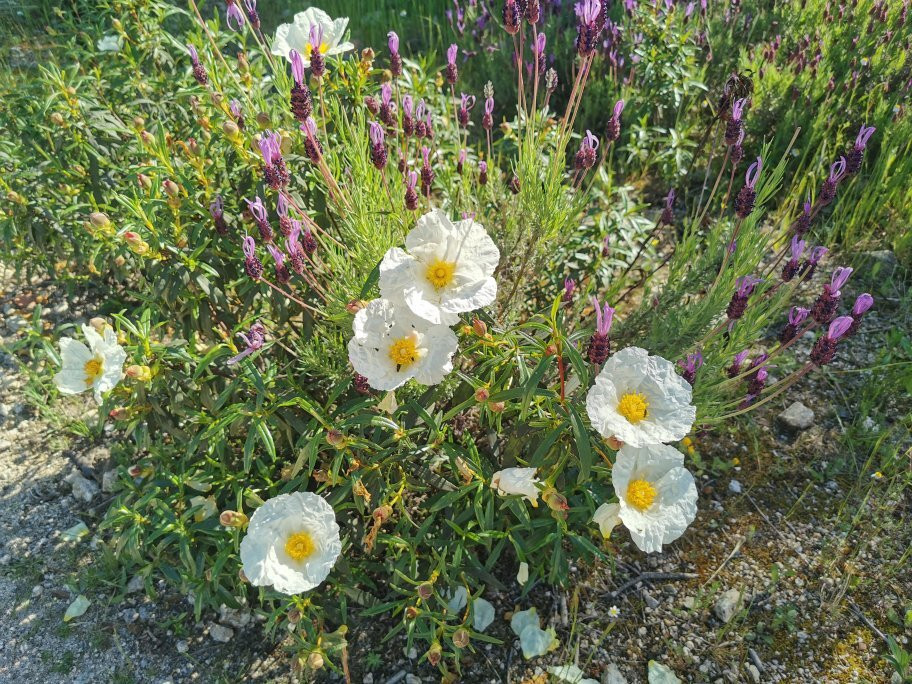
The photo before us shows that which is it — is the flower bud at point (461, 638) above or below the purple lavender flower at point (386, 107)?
below

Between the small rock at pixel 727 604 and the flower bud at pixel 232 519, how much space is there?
161 cm

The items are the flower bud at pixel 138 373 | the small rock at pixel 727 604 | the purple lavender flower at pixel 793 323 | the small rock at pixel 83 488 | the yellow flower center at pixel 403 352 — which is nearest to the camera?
the yellow flower center at pixel 403 352

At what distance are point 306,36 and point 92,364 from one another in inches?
53.1

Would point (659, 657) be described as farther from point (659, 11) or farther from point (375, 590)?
point (659, 11)

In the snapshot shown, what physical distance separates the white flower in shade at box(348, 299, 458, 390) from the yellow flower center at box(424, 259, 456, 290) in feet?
0.40

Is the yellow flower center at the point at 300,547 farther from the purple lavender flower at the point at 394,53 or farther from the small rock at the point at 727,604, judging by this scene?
the purple lavender flower at the point at 394,53

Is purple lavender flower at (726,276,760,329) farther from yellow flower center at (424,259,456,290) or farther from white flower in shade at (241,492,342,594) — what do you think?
white flower in shade at (241,492,342,594)

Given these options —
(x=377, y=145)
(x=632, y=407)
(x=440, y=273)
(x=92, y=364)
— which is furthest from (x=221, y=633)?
(x=377, y=145)

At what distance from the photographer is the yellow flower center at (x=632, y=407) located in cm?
184

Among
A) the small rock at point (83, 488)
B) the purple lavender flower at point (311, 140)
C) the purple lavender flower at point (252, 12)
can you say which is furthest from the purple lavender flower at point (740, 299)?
the small rock at point (83, 488)

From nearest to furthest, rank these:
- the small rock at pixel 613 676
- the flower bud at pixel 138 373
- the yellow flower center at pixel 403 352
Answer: the yellow flower center at pixel 403 352 < the flower bud at pixel 138 373 < the small rock at pixel 613 676

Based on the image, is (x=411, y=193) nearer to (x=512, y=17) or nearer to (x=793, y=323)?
(x=512, y=17)

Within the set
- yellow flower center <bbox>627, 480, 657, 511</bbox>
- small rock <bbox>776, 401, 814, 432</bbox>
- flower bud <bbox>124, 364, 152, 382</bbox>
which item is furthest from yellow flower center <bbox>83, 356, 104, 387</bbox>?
small rock <bbox>776, 401, 814, 432</bbox>

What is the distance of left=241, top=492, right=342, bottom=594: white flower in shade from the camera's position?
1.89 metres
